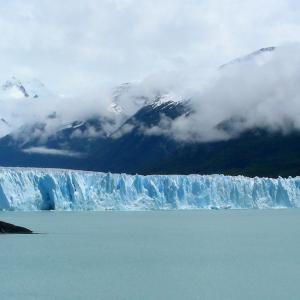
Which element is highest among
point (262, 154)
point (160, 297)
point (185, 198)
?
point (262, 154)

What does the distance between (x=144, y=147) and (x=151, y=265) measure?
110 metres

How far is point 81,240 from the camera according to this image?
96.9 feet

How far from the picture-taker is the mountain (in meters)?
117

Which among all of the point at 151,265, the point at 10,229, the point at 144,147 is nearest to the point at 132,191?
the point at 10,229

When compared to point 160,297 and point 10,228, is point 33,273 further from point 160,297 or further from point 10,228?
point 10,228

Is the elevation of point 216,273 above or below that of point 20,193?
below

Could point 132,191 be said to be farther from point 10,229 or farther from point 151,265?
point 151,265

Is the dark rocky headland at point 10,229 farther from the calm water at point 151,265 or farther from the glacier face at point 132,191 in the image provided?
the glacier face at point 132,191

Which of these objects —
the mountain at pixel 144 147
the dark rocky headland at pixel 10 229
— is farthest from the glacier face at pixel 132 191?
the mountain at pixel 144 147

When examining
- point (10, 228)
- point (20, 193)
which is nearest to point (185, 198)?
point (20, 193)

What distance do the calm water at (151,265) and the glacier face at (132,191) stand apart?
12.8 metres

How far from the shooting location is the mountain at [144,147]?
11731cm

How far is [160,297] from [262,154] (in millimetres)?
104213

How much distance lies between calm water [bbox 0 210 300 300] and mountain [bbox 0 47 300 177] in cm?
7481
